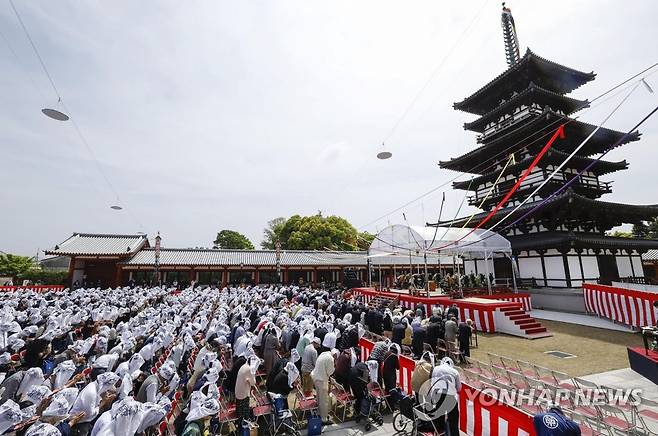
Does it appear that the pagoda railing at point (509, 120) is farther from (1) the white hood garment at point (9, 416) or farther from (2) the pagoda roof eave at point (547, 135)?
(1) the white hood garment at point (9, 416)

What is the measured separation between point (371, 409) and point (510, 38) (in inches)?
1195

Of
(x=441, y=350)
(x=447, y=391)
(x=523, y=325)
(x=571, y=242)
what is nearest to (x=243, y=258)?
(x=441, y=350)

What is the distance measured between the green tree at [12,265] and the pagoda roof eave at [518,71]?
46.7 metres

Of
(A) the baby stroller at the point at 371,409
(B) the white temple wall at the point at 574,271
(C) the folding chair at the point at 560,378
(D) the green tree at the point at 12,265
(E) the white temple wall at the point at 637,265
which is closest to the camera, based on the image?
(C) the folding chair at the point at 560,378

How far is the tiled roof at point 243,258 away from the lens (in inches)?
1077

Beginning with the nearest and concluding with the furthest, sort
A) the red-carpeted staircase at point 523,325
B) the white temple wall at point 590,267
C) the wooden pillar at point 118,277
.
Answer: the red-carpeted staircase at point 523,325
the white temple wall at point 590,267
the wooden pillar at point 118,277

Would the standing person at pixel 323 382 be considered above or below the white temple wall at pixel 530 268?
below

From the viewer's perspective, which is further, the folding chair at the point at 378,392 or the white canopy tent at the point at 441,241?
the white canopy tent at the point at 441,241

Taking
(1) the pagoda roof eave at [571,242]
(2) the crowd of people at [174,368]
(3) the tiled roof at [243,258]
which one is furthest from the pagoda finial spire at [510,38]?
(2) the crowd of people at [174,368]

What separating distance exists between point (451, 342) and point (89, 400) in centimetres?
896

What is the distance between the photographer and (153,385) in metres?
4.91

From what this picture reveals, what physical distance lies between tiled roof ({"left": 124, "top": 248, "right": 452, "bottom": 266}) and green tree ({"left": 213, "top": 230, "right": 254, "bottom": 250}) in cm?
2837

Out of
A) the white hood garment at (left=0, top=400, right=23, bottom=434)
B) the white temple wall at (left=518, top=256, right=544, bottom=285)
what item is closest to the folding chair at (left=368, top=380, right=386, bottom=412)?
the white hood garment at (left=0, top=400, right=23, bottom=434)

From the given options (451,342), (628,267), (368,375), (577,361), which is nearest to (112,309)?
(368,375)
